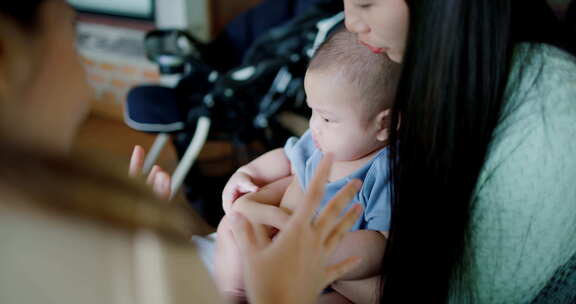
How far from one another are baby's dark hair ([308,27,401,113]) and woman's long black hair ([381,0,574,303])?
6 cm

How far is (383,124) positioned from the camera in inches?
23.5

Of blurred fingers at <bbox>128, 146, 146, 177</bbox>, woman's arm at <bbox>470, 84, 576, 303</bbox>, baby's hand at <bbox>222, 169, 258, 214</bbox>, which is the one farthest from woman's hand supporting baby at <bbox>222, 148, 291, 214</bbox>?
woman's arm at <bbox>470, 84, 576, 303</bbox>

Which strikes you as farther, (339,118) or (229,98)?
(229,98)

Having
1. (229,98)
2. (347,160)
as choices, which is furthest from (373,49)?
(229,98)

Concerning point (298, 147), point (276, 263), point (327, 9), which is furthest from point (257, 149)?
point (276, 263)

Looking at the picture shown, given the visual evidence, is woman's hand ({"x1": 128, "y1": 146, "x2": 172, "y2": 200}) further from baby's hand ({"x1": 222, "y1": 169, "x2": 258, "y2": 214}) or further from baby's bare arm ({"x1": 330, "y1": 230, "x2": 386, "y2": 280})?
baby's bare arm ({"x1": 330, "y1": 230, "x2": 386, "y2": 280})

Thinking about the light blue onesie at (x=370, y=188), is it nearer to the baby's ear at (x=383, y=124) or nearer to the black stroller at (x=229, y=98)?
the baby's ear at (x=383, y=124)

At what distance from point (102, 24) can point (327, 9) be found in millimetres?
1132

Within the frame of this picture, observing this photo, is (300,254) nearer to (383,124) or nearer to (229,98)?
(383,124)

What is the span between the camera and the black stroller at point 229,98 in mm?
1420

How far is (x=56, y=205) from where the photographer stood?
1.08 feet

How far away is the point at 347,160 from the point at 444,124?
0.49 feet

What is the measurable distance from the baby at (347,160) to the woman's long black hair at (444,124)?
0.11 feet

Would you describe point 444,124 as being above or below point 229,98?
above
